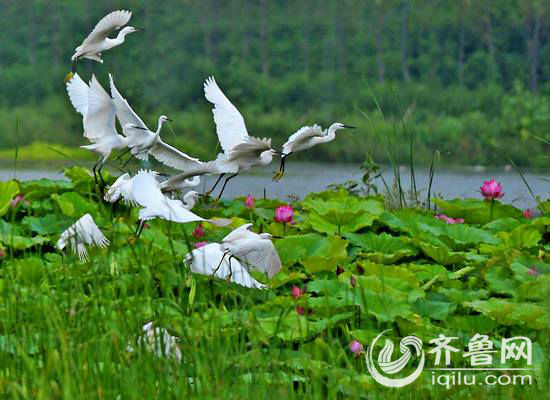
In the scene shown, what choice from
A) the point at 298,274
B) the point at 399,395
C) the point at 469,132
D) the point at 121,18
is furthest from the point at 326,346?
the point at 469,132

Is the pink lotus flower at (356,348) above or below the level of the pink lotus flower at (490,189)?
below

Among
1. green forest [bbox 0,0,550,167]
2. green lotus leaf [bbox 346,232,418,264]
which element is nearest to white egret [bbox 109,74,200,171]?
green lotus leaf [bbox 346,232,418,264]

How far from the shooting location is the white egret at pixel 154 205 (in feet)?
7.14

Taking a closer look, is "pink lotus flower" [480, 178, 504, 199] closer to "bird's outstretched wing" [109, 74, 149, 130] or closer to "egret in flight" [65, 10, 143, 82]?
"bird's outstretched wing" [109, 74, 149, 130]

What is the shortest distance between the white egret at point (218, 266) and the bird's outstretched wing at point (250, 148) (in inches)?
16.4

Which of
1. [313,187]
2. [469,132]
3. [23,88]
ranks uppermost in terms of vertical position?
[23,88]

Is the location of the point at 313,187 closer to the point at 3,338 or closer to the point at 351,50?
the point at 3,338

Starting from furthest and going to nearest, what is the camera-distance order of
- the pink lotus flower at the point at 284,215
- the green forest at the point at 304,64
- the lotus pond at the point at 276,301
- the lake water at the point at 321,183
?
the green forest at the point at 304,64 < the lake water at the point at 321,183 < the pink lotus flower at the point at 284,215 < the lotus pond at the point at 276,301

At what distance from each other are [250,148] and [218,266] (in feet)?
1.66

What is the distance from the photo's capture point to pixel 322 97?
17.7 metres

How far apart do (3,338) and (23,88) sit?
16.5m

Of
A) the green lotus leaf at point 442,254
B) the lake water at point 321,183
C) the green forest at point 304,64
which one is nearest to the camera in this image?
the green lotus leaf at point 442,254

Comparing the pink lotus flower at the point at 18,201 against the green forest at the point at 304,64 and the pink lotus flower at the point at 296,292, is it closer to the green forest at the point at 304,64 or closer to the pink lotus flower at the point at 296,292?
the pink lotus flower at the point at 296,292

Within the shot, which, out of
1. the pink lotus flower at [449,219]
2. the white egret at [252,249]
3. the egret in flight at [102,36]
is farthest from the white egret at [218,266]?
the pink lotus flower at [449,219]
